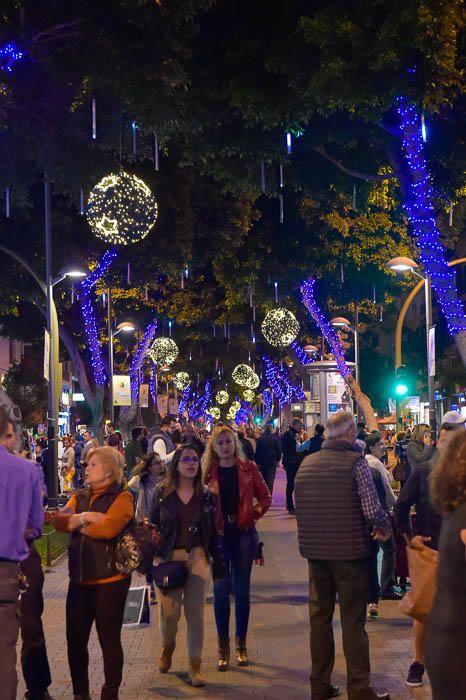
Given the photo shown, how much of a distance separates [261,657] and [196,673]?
3.61 ft

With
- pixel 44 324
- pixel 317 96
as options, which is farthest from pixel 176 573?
pixel 44 324

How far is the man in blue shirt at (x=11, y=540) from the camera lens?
19.7ft

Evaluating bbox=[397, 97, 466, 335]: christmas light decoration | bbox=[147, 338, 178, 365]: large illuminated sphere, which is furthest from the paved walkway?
bbox=[147, 338, 178, 365]: large illuminated sphere

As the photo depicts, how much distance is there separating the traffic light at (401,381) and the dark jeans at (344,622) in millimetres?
20896

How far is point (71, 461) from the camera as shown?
30.0m

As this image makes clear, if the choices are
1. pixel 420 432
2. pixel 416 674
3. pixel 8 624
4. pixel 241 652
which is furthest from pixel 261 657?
pixel 420 432

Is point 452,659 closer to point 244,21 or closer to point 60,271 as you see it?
point 244,21

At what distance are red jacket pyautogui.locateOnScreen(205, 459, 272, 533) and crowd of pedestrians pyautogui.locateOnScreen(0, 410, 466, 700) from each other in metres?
0.01

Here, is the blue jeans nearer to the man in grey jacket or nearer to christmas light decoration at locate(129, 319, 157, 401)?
the man in grey jacket

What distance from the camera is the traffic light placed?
28.2 metres

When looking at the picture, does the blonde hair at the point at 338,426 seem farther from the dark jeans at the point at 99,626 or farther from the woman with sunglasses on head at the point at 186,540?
the dark jeans at the point at 99,626

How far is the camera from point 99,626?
726cm

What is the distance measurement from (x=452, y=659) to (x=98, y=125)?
568 inches

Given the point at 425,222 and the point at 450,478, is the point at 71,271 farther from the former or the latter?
the point at 450,478
